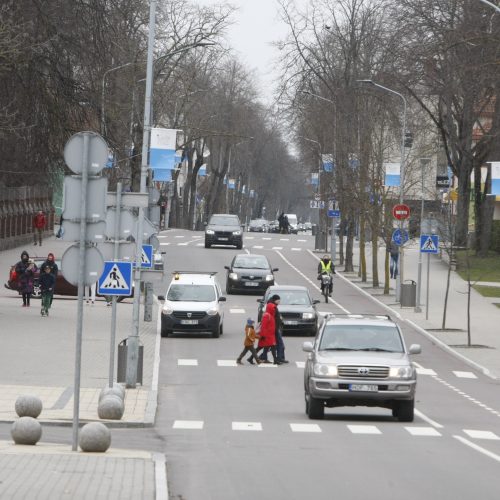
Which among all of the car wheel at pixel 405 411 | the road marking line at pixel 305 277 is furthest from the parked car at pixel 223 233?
the car wheel at pixel 405 411

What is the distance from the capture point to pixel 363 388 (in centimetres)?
2206

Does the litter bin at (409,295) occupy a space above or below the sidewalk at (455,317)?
above

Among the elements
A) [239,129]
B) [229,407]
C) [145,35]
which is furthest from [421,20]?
[239,129]

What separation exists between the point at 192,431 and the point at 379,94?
52954mm

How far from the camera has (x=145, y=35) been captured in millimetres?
66188

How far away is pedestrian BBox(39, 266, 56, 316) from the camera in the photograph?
41.8 m

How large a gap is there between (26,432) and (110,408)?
4.42 meters

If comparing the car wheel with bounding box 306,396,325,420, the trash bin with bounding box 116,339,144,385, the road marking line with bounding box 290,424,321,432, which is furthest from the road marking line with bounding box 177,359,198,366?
the road marking line with bounding box 290,424,321,432

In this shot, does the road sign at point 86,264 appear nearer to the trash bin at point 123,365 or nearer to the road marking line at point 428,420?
the road marking line at point 428,420

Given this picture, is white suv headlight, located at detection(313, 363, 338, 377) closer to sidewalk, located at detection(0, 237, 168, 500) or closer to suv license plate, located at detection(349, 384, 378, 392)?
suv license plate, located at detection(349, 384, 378, 392)

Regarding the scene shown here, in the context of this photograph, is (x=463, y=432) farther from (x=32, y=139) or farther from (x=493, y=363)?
(x=32, y=139)

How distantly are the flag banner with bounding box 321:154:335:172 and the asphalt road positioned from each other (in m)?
31.9

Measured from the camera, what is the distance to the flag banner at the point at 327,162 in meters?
71.5

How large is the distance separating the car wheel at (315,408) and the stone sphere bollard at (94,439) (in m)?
6.85
